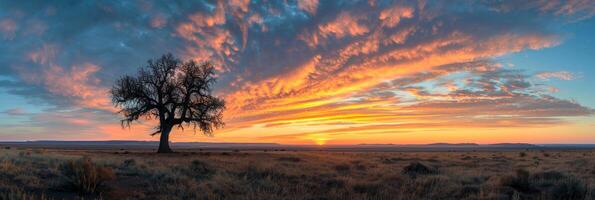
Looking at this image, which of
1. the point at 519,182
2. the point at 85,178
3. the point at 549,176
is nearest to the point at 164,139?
the point at 85,178

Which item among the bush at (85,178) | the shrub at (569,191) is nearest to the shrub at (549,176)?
the shrub at (569,191)

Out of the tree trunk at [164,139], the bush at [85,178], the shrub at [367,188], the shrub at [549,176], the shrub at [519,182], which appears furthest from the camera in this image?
the tree trunk at [164,139]

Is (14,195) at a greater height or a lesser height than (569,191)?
greater

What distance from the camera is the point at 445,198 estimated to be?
11820mm

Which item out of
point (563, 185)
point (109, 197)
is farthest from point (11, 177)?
point (563, 185)

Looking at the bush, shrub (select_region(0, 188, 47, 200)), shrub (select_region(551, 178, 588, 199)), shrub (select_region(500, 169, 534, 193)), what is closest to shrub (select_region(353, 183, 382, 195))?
shrub (select_region(500, 169, 534, 193))

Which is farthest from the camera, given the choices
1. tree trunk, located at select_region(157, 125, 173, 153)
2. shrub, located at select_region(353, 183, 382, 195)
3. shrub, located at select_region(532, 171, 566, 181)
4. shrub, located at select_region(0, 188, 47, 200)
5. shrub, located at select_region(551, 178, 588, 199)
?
tree trunk, located at select_region(157, 125, 173, 153)

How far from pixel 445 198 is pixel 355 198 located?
2.92m

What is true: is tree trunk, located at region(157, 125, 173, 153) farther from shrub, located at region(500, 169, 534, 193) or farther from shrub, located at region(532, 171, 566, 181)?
shrub, located at region(500, 169, 534, 193)

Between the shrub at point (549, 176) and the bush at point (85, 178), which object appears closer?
the bush at point (85, 178)

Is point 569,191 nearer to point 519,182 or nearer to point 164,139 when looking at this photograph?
point 519,182

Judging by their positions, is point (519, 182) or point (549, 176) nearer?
point (519, 182)

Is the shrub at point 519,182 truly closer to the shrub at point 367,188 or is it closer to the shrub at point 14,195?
the shrub at point 367,188

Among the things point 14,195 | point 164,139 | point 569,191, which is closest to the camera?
point 14,195
